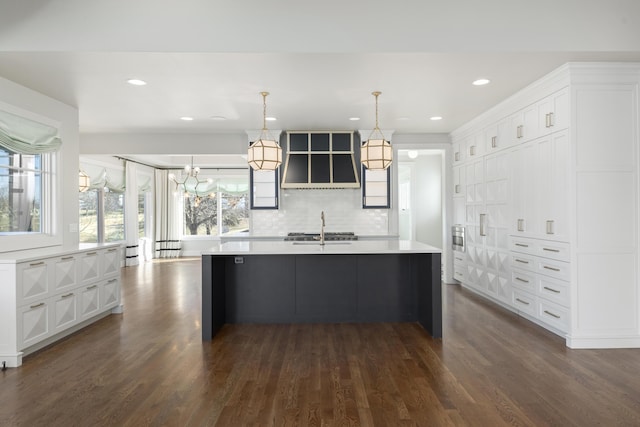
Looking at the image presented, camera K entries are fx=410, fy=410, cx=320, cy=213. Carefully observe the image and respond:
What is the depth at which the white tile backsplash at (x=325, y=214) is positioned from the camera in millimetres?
7355

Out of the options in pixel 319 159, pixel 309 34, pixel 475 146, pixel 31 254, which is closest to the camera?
pixel 309 34

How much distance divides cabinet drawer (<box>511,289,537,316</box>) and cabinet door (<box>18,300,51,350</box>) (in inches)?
196

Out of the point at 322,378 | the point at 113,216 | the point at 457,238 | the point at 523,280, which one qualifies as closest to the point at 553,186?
the point at 523,280

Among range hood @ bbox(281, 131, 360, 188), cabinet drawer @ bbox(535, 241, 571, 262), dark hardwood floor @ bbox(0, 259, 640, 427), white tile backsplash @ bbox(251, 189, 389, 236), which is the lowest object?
dark hardwood floor @ bbox(0, 259, 640, 427)

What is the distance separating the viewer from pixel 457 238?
6.87 m

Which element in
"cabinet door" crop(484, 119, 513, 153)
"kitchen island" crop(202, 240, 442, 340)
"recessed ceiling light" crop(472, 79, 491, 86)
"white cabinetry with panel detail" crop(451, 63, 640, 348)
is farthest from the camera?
"cabinet door" crop(484, 119, 513, 153)

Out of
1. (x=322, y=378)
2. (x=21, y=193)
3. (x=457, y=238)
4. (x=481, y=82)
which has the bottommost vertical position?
(x=322, y=378)

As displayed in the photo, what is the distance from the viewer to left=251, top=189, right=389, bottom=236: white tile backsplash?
24.1ft

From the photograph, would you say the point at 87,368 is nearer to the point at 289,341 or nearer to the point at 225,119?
the point at 289,341

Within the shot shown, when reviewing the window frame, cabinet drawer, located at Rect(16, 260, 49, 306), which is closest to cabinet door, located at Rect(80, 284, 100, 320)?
→ cabinet drawer, located at Rect(16, 260, 49, 306)

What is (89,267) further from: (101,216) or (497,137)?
(497,137)

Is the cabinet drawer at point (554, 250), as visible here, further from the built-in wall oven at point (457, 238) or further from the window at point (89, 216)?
the window at point (89, 216)

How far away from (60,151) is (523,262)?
5629 mm

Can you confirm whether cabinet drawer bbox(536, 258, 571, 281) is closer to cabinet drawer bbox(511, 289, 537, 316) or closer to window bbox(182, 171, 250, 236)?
cabinet drawer bbox(511, 289, 537, 316)
